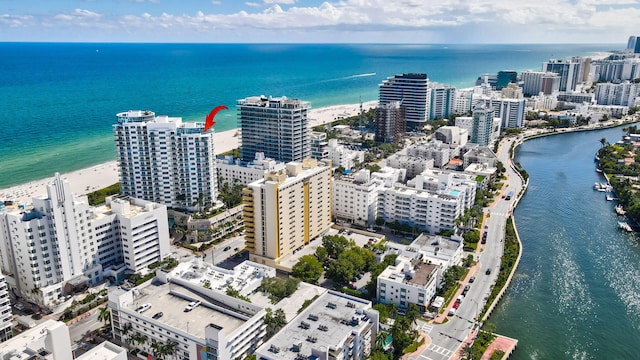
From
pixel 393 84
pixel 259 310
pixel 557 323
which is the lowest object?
pixel 557 323

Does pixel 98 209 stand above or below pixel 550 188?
above

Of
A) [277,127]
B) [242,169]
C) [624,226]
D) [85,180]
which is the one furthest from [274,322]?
[85,180]

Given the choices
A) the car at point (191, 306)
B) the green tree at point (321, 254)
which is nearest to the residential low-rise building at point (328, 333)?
the car at point (191, 306)

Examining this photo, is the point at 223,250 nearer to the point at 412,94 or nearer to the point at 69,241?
the point at 69,241

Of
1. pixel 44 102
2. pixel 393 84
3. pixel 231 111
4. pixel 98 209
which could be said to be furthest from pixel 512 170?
pixel 44 102

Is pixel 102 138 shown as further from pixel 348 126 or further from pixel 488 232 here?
pixel 488 232

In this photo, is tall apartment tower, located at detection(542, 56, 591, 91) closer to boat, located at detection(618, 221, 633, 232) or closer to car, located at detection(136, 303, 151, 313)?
boat, located at detection(618, 221, 633, 232)

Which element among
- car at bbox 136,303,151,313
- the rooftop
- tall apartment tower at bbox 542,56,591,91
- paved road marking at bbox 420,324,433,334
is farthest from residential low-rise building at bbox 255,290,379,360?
A: tall apartment tower at bbox 542,56,591,91
